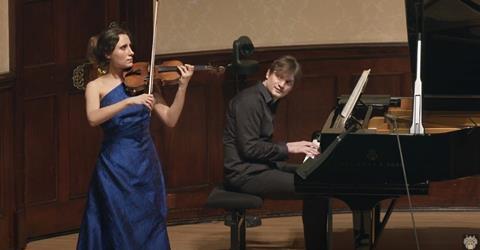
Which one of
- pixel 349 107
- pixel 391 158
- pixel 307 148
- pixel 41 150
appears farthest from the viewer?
pixel 41 150

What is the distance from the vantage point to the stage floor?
6523 mm

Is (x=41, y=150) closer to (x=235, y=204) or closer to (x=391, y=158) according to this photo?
(x=235, y=204)

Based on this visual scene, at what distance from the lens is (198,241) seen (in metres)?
6.69

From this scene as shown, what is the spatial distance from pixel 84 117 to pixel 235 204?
5.25 feet

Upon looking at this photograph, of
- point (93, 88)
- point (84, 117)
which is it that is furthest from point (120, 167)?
point (84, 117)

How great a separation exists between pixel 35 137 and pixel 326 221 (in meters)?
1.98

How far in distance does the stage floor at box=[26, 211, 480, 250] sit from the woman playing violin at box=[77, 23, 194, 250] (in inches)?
49.6

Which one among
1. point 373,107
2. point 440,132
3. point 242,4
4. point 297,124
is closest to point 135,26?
point 242,4

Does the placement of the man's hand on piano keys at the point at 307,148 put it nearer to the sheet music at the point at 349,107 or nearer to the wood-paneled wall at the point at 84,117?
the sheet music at the point at 349,107

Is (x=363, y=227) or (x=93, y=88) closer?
(x=363, y=227)

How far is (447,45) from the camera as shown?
17.7ft

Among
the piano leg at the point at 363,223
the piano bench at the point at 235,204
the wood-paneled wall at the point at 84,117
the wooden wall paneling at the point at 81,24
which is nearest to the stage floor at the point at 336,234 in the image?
the wood-paneled wall at the point at 84,117

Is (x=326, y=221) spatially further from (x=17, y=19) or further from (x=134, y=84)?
(x=17, y=19)

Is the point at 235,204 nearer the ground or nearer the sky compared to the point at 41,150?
nearer the ground
